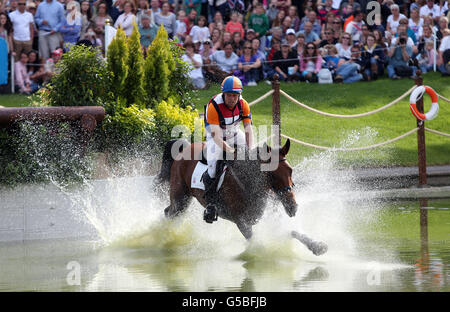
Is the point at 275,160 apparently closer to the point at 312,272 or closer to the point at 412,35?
the point at 312,272

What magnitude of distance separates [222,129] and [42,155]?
3.12m

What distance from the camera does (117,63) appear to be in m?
13.2

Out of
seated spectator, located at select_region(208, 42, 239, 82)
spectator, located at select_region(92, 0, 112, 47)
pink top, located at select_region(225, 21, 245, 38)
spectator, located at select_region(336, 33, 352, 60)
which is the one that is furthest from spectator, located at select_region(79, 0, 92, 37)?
spectator, located at select_region(336, 33, 352, 60)

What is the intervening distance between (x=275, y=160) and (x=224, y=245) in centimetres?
183

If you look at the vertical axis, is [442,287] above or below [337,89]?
above

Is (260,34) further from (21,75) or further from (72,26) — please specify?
(21,75)

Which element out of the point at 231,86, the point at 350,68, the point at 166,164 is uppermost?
the point at 231,86

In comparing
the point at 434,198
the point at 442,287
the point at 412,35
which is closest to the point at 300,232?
the point at 442,287

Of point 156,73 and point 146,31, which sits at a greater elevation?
point 156,73

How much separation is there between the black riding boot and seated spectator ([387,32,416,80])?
1352 centimetres

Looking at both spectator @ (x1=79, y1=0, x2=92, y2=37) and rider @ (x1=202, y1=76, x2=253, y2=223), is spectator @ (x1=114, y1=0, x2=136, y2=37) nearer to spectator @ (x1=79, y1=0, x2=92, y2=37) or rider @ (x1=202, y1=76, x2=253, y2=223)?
spectator @ (x1=79, y1=0, x2=92, y2=37)

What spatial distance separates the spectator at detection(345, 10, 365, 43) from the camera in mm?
22625

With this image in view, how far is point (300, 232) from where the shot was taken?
9484mm

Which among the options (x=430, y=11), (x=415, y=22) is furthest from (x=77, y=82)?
(x=430, y=11)
